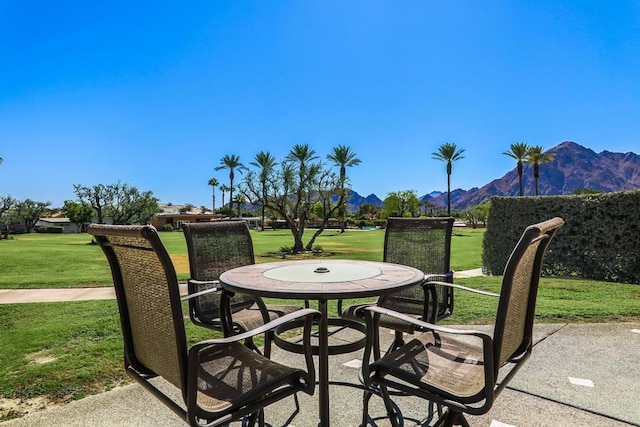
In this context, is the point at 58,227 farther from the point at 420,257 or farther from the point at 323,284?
the point at 323,284

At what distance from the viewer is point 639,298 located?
19.0 ft

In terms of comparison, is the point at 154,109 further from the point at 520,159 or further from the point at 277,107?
the point at 520,159

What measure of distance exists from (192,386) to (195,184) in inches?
3086

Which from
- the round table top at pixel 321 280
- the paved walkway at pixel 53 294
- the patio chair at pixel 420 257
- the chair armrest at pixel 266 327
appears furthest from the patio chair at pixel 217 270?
the paved walkway at pixel 53 294

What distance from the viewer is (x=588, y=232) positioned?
8133 millimetres

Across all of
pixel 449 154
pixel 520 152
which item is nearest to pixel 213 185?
pixel 449 154

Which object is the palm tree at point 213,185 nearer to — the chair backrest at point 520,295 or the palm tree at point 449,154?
the palm tree at point 449,154

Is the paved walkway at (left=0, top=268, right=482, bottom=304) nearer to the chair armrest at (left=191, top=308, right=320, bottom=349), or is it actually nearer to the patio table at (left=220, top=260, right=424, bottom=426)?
the patio table at (left=220, top=260, right=424, bottom=426)

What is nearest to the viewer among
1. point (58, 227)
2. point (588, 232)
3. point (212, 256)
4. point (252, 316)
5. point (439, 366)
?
point (439, 366)

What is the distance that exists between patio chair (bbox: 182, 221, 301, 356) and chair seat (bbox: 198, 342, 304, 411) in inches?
22.5

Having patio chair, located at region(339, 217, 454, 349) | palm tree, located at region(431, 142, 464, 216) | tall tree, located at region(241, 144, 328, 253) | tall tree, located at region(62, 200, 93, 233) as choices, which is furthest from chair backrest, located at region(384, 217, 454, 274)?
tall tree, located at region(62, 200, 93, 233)

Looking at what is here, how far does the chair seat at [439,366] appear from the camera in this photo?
4.99ft

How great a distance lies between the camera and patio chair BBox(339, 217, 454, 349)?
2793 millimetres

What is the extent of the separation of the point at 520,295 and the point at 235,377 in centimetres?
135
